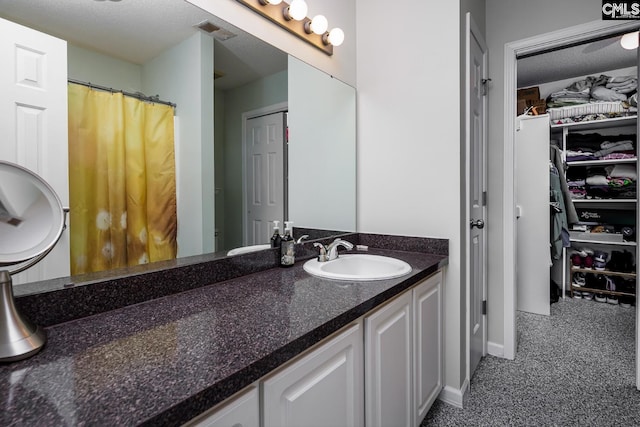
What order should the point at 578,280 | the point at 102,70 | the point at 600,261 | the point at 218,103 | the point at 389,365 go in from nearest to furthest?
the point at 102,70
the point at 389,365
the point at 218,103
the point at 600,261
the point at 578,280

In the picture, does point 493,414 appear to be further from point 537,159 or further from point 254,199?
point 537,159

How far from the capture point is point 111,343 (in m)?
0.73

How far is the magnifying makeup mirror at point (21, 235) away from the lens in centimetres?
66

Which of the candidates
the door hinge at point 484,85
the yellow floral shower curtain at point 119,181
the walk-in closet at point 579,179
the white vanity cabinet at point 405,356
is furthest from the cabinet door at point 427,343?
the walk-in closet at point 579,179

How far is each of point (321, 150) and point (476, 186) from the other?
99 centimetres

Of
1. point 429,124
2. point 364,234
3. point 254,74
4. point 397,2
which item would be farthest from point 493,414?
point 397,2

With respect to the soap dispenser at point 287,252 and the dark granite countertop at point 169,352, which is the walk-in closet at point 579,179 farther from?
the dark granite countertop at point 169,352

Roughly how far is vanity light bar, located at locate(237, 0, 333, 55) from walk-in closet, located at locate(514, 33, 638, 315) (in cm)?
197

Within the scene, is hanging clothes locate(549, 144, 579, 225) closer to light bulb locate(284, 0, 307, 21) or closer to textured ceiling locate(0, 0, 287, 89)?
light bulb locate(284, 0, 307, 21)

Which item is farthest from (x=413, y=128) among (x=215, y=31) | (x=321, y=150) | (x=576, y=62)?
(x=576, y=62)

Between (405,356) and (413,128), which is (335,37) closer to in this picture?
(413,128)

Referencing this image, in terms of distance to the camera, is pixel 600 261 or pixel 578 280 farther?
pixel 578 280

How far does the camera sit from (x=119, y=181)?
1.01 m

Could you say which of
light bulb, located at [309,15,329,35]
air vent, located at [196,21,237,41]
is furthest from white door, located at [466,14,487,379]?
air vent, located at [196,21,237,41]
